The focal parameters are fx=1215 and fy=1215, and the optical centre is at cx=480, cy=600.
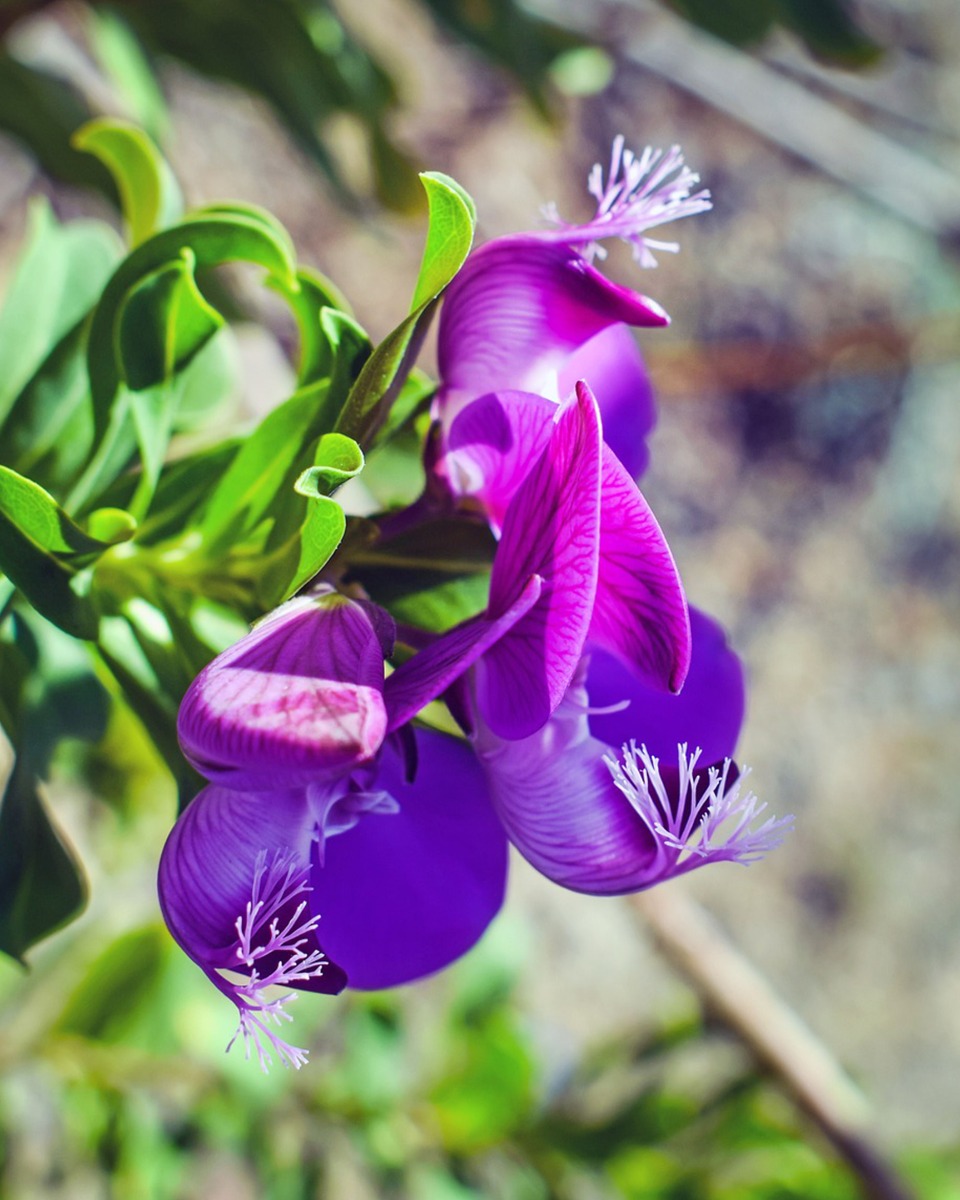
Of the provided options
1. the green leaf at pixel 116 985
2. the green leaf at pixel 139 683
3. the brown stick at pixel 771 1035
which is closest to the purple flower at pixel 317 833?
the green leaf at pixel 139 683

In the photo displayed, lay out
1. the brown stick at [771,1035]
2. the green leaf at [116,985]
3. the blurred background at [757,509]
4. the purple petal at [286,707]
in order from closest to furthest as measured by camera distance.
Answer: the purple petal at [286,707] < the green leaf at [116,985] < the brown stick at [771,1035] < the blurred background at [757,509]

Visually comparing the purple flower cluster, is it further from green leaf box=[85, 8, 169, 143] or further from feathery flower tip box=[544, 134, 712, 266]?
green leaf box=[85, 8, 169, 143]

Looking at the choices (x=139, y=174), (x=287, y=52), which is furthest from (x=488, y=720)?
(x=287, y=52)

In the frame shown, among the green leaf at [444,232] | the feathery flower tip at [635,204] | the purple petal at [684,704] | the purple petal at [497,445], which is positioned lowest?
the purple petal at [684,704]

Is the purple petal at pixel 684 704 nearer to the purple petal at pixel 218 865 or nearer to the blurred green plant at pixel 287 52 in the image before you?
the purple petal at pixel 218 865

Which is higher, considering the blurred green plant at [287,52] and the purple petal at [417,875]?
the blurred green plant at [287,52]

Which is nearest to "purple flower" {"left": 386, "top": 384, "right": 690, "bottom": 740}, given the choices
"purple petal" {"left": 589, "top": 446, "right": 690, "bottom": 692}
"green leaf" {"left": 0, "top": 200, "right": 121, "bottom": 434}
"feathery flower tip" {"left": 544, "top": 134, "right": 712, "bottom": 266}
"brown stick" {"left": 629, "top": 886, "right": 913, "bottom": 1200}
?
"purple petal" {"left": 589, "top": 446, "right": 690, "bottom": 692}

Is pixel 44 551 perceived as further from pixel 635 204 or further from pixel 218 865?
pixel 635 204

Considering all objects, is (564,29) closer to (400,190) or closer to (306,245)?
(400,190)
